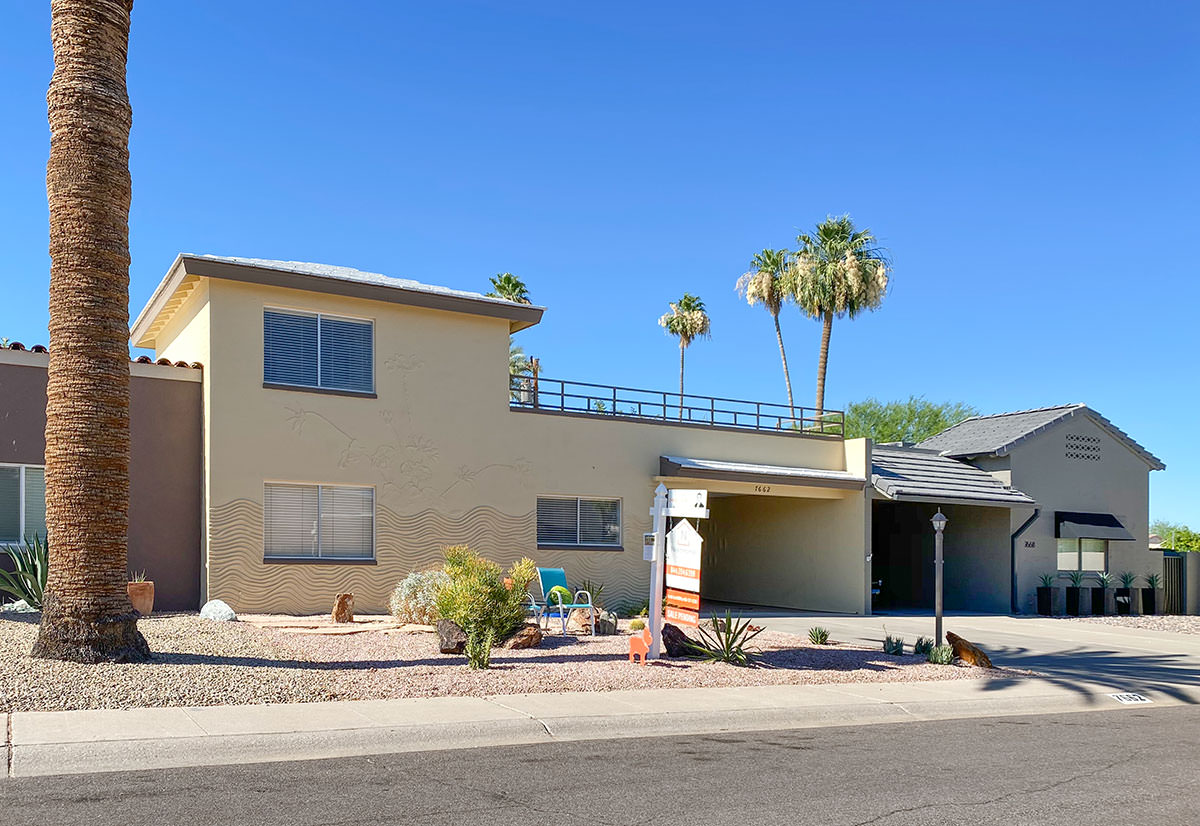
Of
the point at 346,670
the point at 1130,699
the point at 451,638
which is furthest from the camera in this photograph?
the point at 451,638

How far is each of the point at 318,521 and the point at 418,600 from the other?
10.9 feet

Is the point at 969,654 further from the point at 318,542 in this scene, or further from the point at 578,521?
the point at 318,542

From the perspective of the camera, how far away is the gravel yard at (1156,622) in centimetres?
2448

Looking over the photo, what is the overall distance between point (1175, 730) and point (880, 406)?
53173 millimetres

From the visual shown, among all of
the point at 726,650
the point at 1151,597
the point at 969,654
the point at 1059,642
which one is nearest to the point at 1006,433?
the point at 1151,597

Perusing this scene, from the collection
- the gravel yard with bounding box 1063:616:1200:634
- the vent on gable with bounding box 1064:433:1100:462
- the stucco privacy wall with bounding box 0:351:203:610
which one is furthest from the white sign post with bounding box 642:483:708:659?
the vent on gable with bounding box 1064:433:1100:462

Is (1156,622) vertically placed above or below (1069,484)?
below

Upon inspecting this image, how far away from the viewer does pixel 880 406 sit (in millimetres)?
63062

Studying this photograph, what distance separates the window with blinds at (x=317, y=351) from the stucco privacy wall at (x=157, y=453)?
1.37 meters

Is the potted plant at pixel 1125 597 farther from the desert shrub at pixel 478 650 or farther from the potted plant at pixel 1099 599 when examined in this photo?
the desert shrub at pixel 478 650

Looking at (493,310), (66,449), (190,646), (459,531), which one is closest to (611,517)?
(459,531)

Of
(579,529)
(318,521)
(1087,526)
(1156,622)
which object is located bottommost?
(1156,622)

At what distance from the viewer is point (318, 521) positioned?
19500 mm

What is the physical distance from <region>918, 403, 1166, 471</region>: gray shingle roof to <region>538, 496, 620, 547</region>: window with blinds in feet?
36.9
